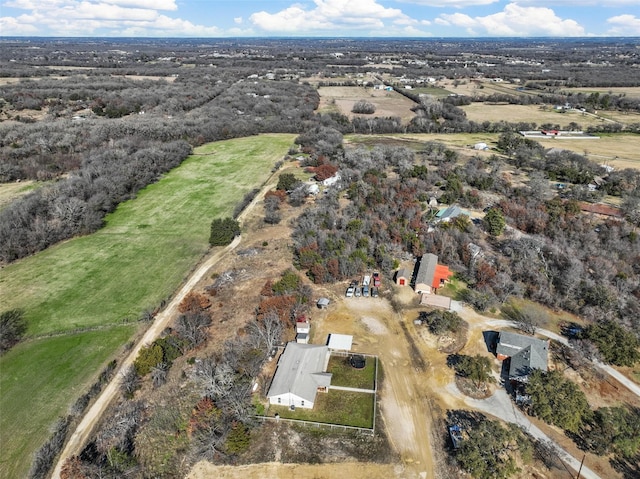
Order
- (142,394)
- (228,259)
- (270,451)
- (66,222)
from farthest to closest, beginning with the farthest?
(66,222) → (228,259) → (142,394) → (270,451)

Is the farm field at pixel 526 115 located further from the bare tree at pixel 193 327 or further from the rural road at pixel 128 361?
the bare tree at pixel 193 327

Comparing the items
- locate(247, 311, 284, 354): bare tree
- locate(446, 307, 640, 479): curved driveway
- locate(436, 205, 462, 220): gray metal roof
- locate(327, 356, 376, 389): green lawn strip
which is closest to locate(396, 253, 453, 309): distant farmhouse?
locate(446, 307, 640, 479): curved driveway

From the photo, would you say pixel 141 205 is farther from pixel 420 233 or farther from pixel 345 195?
pixel 420 233

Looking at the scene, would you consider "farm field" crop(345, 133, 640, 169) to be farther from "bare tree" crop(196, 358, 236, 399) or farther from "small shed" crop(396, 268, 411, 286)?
"bare tree" crop(196, 358, 236, 399)

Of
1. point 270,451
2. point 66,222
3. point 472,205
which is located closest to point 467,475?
point 270,451

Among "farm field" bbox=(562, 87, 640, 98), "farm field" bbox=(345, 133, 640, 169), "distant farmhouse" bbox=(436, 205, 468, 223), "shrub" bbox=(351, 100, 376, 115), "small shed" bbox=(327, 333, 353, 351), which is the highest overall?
"farm field" bbox=(562, 87, 640, 98)

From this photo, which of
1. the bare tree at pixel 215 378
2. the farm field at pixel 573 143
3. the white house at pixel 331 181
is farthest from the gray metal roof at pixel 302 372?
the farm field at pixel 573 143

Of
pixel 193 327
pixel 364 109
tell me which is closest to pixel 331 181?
pixel 193 327
